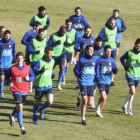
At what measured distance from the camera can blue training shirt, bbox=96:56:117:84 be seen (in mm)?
16734

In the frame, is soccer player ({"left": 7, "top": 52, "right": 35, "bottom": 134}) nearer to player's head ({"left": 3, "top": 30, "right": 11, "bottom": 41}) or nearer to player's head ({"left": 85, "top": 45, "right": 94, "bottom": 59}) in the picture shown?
player's head ({"left": 85, "top": 45, "right": 94, "bottom": 59})

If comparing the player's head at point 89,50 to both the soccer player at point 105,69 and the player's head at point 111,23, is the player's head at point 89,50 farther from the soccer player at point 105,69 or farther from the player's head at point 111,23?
the player's head at point 111,23

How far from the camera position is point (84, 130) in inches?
Answer: 634

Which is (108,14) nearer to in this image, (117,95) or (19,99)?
(117,95)

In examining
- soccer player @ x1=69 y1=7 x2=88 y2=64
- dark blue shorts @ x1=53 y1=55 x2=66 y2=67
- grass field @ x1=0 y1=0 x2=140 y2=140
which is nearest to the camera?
grass field @ x1=0 y1=0 x2=140 y2=140

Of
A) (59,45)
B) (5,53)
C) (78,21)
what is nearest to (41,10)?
(78,21)

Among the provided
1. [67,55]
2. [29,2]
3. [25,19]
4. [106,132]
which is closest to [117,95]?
[67,55]

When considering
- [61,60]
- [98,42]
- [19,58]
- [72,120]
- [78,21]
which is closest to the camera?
[19,58]

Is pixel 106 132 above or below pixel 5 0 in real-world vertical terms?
below

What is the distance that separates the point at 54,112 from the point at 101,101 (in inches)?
60.2

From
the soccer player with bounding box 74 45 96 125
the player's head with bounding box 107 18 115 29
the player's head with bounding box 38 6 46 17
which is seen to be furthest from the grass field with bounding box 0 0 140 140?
the player's head with bounding box 38 6 46 17

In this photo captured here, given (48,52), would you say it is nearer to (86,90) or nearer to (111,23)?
(86,90)

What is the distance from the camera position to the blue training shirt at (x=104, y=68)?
16.7 meters

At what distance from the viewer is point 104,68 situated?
16812mm
